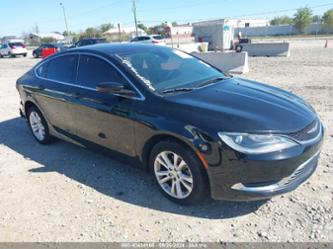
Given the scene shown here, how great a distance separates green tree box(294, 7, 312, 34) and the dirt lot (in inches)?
3110

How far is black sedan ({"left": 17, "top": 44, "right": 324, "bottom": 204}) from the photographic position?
2744mm

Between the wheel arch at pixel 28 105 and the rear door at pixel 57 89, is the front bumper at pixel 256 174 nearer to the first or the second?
the rear door at pixel 57 89

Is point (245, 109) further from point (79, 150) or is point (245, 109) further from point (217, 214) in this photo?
point (79, 150)

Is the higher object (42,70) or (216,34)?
(42,70)

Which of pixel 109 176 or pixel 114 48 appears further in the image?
pixel 114 48

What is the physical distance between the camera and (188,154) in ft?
9.67

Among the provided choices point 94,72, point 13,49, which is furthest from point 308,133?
point 13,49

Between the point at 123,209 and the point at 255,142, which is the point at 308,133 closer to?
the point at 255,142

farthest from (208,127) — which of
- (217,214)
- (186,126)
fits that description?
(217,214)

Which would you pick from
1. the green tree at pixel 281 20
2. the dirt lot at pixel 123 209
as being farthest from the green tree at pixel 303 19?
the dirt lot at pixel 123 209

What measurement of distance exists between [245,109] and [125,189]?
68.0 inches

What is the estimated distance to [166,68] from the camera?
3.85 metres

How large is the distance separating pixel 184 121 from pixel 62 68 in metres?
2.51

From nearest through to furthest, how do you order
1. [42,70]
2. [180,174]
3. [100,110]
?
[180,174]
[100,110]
[42,70]
